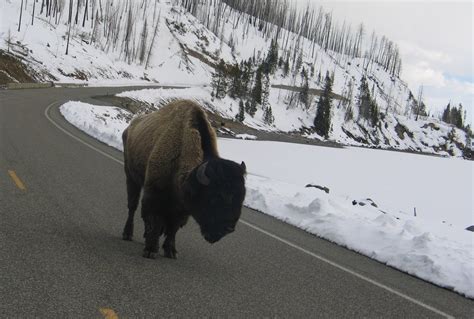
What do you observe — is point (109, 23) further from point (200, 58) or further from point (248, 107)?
point (248, 107)

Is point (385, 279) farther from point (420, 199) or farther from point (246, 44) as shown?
point (246, 44)

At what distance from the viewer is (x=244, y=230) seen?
7906 millimetres

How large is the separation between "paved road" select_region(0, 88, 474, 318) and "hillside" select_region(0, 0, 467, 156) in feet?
127

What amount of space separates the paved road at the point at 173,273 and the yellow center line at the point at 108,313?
3 centimetres

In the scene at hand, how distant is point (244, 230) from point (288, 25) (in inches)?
5735

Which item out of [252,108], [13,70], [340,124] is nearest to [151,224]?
[13,70]

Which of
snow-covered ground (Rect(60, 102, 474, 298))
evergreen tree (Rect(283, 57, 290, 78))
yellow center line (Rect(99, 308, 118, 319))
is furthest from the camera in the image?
evergreen tree (Rect(283, 57, 290, 78))

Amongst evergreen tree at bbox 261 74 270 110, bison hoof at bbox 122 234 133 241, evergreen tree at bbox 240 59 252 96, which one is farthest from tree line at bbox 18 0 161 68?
bison hoof at bbox 122 234 133 241

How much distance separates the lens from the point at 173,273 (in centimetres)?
514

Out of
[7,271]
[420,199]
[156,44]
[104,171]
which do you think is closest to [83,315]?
[7,271]

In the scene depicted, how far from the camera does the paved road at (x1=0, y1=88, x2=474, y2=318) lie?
13.8 ft

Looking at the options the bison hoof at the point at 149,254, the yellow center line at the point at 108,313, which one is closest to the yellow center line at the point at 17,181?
the bison hoof at the point at 149,254

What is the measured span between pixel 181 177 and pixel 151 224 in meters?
0.72

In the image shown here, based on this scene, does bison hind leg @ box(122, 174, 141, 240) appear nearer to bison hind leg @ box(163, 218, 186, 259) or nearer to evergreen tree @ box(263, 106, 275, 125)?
bison hind leg @ box(163, 218, 186, 259)
